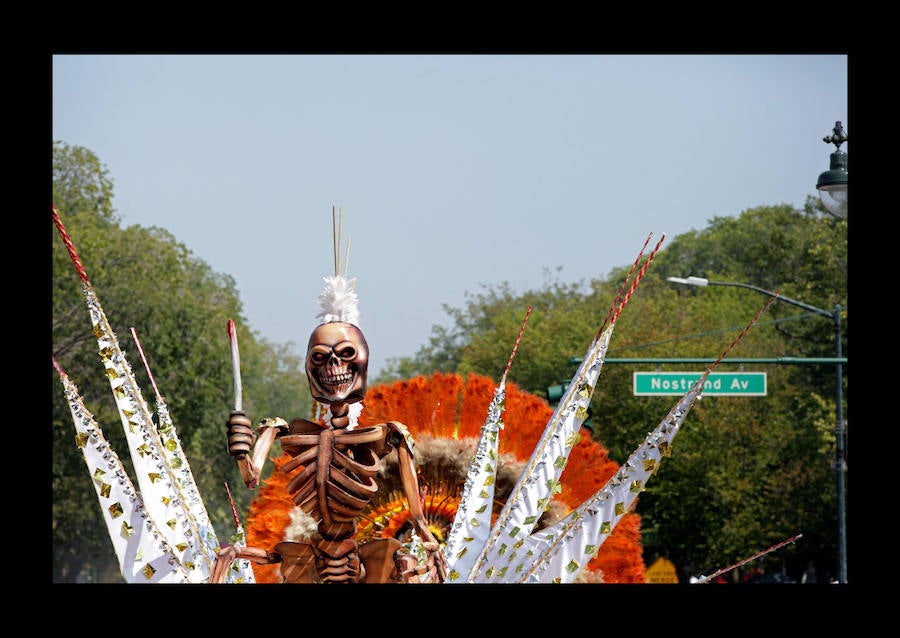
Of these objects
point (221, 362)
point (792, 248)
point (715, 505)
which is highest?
point (792, 248)

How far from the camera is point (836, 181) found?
14219mm

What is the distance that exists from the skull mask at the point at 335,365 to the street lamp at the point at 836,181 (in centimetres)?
581

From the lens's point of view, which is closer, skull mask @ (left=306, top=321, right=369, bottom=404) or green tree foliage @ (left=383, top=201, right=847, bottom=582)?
skull mask @ (left=306, top=321, right=369, bottom=404)

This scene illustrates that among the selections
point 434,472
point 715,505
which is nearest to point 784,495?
point 715,505

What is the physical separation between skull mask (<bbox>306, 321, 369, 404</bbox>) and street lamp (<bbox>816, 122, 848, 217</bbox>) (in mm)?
5805

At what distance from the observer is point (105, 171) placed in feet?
138

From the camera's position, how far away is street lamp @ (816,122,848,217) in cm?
1387

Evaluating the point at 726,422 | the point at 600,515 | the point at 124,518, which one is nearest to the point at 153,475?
the point at 124,518

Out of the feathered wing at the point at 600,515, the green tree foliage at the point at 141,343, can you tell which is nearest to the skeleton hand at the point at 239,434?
the feathered wing at the point at 600,515

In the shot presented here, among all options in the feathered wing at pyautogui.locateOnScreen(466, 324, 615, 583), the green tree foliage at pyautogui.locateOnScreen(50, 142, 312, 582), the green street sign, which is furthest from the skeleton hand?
the green tree foliage at pyautogui.locateOnScreen(50, 142, 312, 582)

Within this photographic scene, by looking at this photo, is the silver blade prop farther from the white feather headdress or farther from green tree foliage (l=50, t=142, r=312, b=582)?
green tree foliage (l=50, t=142, r=312, b=582)

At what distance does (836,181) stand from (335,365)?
21.4 ft

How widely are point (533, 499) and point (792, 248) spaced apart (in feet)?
126
